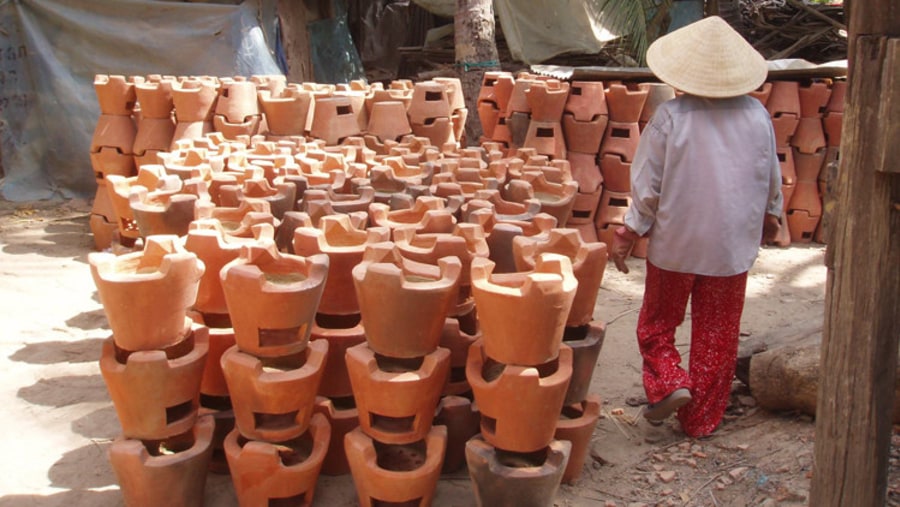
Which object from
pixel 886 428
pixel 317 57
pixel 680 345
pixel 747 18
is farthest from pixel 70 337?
pixel 747 18

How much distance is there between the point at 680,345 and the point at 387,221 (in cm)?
203

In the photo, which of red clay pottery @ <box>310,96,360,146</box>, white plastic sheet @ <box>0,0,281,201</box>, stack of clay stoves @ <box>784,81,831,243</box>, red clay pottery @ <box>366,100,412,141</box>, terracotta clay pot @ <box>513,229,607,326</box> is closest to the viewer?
terracotta clay pot @ <box>513,229,607,326</box>

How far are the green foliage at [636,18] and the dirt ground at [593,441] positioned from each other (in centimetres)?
491

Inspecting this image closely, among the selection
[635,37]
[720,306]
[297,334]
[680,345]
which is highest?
[635,37]

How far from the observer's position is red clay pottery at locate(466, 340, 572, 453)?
8.13ft

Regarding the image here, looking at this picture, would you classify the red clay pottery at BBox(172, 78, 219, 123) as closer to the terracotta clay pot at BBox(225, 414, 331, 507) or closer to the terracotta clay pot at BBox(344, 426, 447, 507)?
the terracotta clay pot at BBox(225, 414, 331, 507)

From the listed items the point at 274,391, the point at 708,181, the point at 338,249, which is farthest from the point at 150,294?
the point at 708,181

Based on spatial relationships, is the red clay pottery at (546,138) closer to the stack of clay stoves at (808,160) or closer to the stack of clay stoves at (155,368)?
the stack of clay stoves at (808,160)

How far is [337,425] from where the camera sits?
2908mm

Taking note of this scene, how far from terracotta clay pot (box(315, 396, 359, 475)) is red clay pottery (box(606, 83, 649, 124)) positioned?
11.4ft

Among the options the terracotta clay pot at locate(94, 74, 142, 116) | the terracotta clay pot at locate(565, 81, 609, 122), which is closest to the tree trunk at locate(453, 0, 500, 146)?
the terracotta clay pot at locate(565, 81, 609, 122)

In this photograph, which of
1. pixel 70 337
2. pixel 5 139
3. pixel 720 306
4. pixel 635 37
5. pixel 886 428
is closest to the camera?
pixel 886 428

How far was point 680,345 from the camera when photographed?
14.8ft

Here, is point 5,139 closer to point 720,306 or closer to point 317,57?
point 317,57
